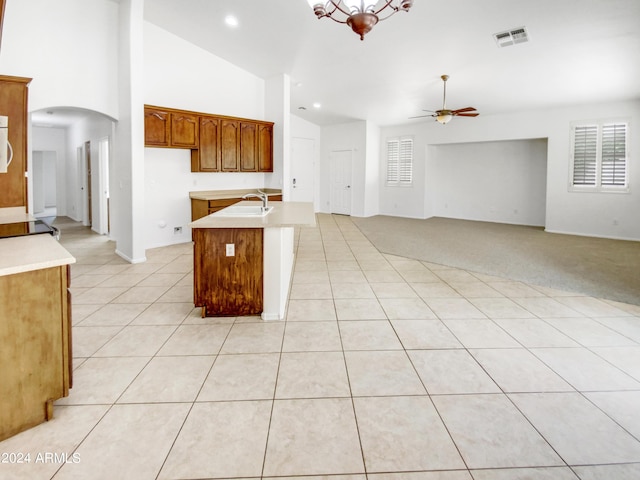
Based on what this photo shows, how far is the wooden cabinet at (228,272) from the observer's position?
2.98 m

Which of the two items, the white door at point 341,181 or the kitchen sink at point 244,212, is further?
the white door at point 341,181

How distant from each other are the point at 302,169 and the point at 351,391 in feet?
29.0

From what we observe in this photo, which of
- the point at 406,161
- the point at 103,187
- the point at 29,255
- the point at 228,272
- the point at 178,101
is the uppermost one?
the point at 178,101

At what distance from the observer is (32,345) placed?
1.65 meters

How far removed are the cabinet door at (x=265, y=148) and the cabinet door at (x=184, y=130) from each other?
1306 millimetres

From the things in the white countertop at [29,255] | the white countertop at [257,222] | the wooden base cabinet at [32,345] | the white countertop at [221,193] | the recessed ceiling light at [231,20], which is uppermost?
the recessed ceiling light at [231,20]

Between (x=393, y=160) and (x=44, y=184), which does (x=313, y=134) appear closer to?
(x=393, y=160)

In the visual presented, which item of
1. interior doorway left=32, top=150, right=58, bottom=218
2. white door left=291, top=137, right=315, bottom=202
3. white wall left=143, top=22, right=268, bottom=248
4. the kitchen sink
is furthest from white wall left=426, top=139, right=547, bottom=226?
interior doorway left=32, top=150, right=58, bottom=218

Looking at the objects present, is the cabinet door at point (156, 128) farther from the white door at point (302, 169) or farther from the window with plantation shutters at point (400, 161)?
the window with plantation shutters at point (400, 161)

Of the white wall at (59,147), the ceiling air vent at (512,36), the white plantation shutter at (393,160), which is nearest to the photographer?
the ceiling air vent at (512,36)

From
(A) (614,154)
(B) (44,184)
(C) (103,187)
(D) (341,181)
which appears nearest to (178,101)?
(C) (103,187)

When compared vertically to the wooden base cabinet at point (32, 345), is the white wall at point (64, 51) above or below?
above

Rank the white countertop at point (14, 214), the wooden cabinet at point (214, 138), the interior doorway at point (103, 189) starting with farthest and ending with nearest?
the interior doorway at point (103, 189), the wooden cabinet at point (214, 138), the white countertop at point (14, 214)

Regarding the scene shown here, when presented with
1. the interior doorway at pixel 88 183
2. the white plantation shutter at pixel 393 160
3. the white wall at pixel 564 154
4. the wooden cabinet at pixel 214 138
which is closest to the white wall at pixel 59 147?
the interior doorway at pixel 88 183
